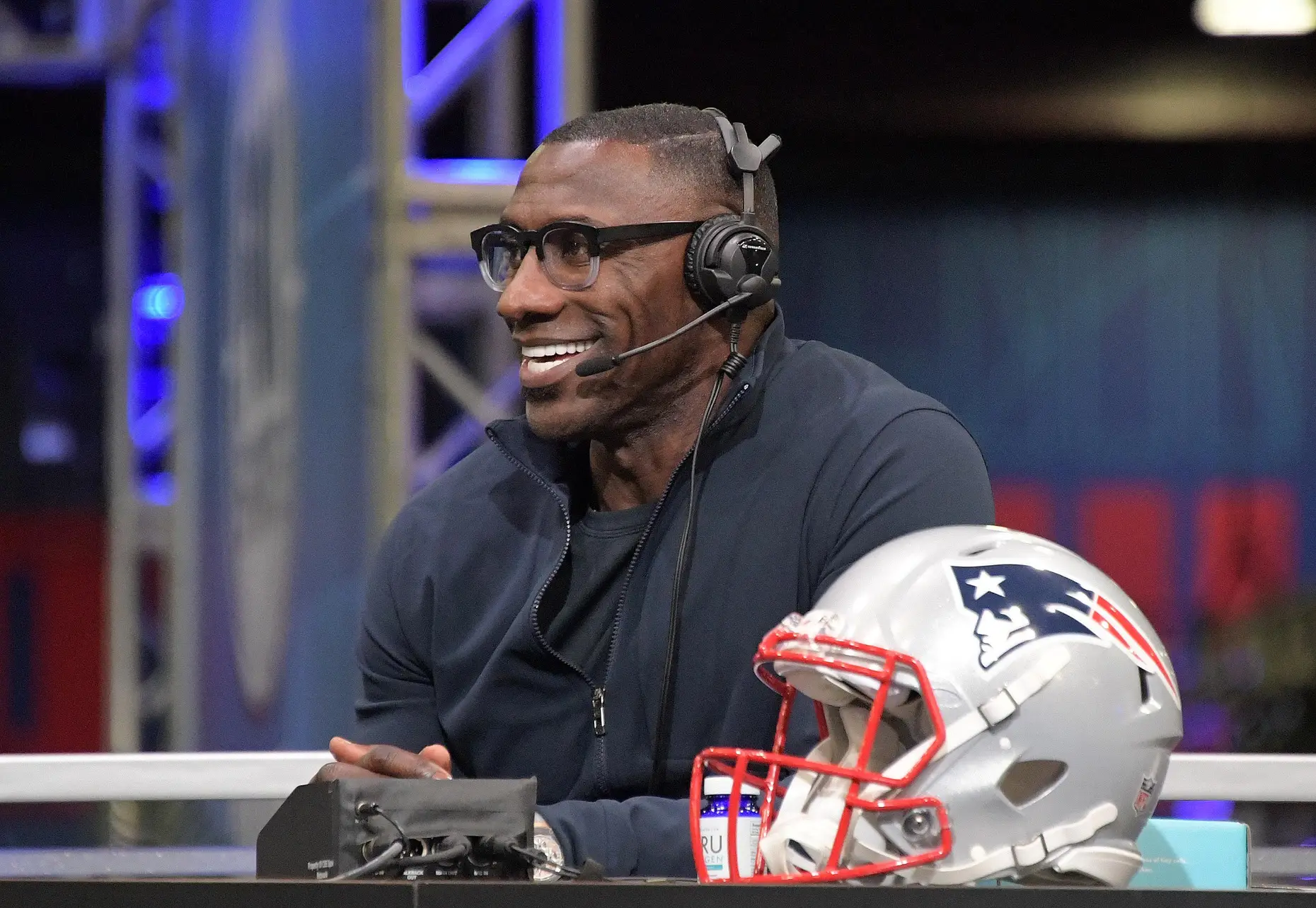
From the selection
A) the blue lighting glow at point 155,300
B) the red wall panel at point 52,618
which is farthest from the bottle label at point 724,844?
the red wall panel at point 52,618

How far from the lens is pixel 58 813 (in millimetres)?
6492

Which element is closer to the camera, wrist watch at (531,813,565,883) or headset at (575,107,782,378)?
wrist watch at (531,813,565,883)

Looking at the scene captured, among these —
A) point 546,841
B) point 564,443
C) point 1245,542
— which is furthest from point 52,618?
point 546,841

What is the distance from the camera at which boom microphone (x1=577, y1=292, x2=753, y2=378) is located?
178 centimetres

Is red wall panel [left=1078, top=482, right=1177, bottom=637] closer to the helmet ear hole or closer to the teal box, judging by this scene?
the teal box

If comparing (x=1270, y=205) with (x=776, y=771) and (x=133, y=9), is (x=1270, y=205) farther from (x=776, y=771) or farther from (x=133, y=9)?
(x=776, y=771)

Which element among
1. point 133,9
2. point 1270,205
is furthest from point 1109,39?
point 133,9

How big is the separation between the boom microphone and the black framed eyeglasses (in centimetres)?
10

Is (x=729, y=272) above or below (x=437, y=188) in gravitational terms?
below

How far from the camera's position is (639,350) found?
1.82 m

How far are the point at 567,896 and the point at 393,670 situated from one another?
974 mm

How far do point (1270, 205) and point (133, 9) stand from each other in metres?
3.82

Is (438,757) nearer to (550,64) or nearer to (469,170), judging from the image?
(469,170)

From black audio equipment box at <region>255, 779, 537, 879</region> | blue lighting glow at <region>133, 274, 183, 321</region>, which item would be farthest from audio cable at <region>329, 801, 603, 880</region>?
blue lighting glow at <region>133, 274, 183, 321</region>
